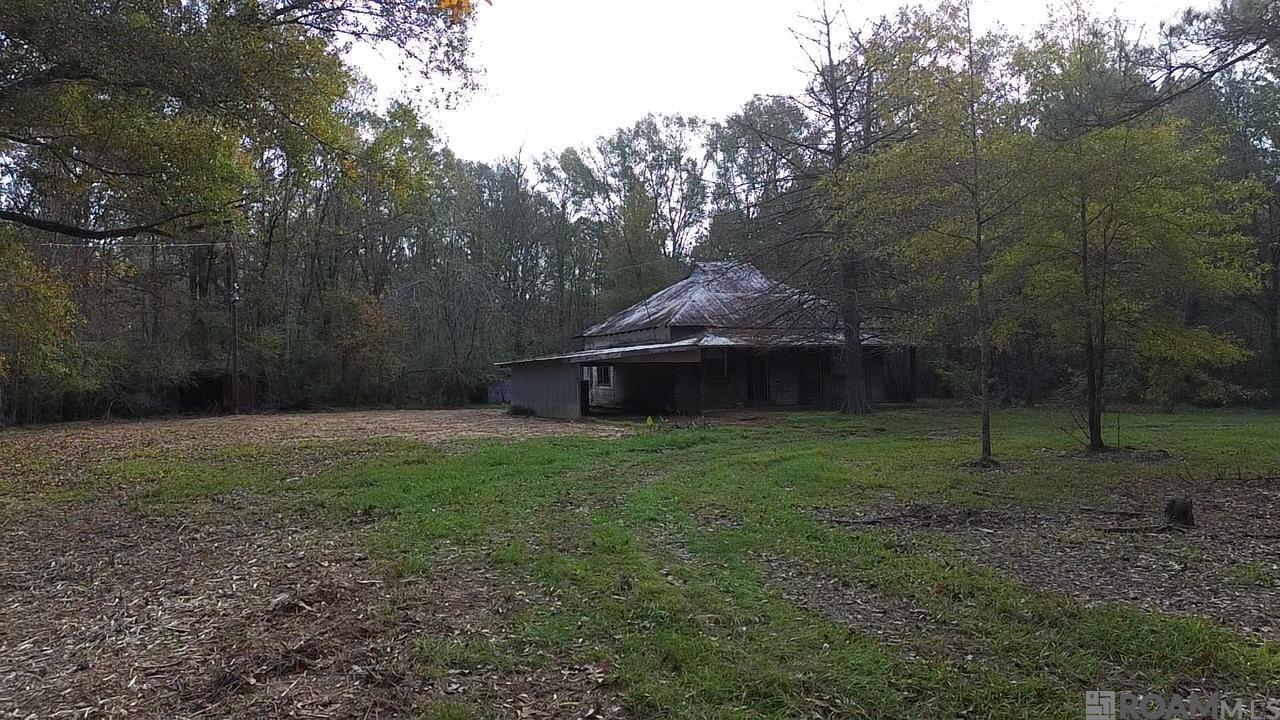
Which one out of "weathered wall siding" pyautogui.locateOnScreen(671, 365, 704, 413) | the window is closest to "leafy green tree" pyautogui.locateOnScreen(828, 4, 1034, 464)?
"weathered wall siding" pyautogui.locateOnScreen(671, 365, 704, 413)

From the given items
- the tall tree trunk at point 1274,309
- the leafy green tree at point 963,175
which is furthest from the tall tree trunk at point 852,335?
the tall tree trunk at point 1274,309

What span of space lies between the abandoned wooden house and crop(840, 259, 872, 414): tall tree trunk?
1.58ft

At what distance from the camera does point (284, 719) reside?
331 cm

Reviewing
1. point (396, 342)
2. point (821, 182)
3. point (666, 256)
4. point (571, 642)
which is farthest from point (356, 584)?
point (666, 256)

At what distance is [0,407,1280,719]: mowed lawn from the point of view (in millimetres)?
3508

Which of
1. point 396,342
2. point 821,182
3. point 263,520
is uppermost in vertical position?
point 821,182

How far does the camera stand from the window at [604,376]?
29734 millimetres

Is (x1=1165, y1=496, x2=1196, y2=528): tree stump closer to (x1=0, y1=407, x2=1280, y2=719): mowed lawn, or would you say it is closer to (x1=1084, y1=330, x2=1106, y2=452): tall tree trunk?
(x1=0, y1=407, x2=1280, y2=719): mowed lawn

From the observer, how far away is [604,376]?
3041cm

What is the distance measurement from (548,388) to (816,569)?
65.8 feet

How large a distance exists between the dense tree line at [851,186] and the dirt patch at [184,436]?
252 centimetres

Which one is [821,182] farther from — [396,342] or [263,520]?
[396,342]

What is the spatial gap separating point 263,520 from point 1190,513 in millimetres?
8946

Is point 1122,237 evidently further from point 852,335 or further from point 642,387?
point 642,387
